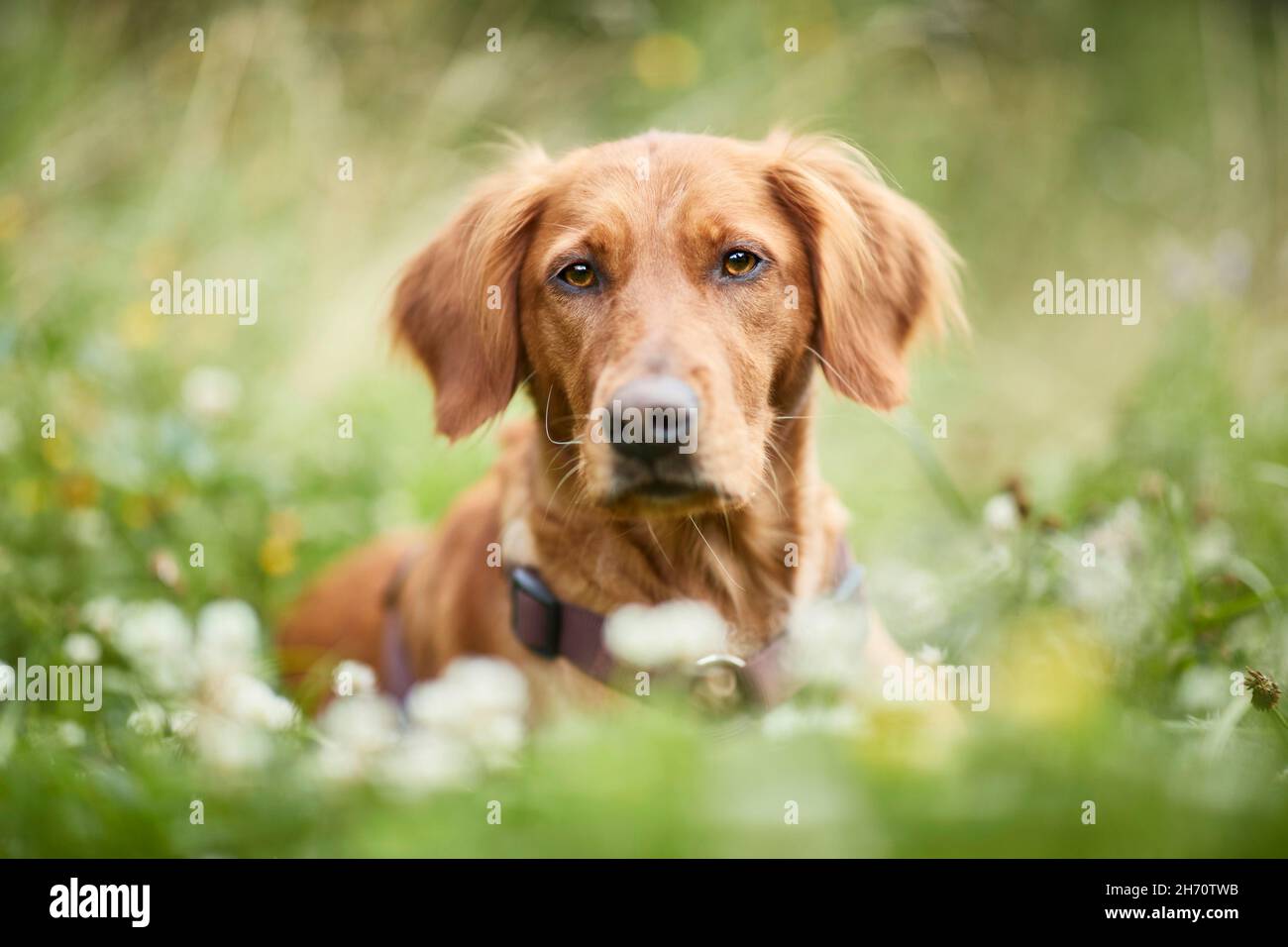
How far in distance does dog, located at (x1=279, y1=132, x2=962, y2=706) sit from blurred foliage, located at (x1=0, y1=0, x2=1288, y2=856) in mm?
513

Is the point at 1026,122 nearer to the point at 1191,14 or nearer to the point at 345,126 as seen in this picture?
the point at 1191,14

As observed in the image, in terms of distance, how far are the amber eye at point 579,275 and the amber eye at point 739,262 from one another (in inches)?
11.7

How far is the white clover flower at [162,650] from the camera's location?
2.38m

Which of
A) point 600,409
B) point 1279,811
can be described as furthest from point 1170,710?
point 600,409

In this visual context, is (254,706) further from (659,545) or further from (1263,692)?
(1263,692)

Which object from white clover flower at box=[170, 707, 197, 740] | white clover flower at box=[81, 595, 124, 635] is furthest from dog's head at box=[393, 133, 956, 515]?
white clover flower at box=[81, 595, 124, 635]

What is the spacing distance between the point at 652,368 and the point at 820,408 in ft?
7.28

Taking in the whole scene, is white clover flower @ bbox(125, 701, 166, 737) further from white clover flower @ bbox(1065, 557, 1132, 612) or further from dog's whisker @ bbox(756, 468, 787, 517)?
white clover flower @ bbox(1065, 557, 1132, 612)

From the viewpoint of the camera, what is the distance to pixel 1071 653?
235 cm

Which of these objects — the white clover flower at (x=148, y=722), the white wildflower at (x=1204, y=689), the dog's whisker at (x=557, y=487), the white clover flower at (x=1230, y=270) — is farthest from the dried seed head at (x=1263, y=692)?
the white clover flower at (x=1230, y=270)

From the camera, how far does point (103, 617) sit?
9.05 ft

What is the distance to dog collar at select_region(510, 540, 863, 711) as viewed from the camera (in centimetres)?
231

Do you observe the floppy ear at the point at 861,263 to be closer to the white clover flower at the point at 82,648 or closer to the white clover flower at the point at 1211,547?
the white clover flower at the point at 1211,547

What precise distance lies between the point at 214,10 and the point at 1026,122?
4.70 metres
